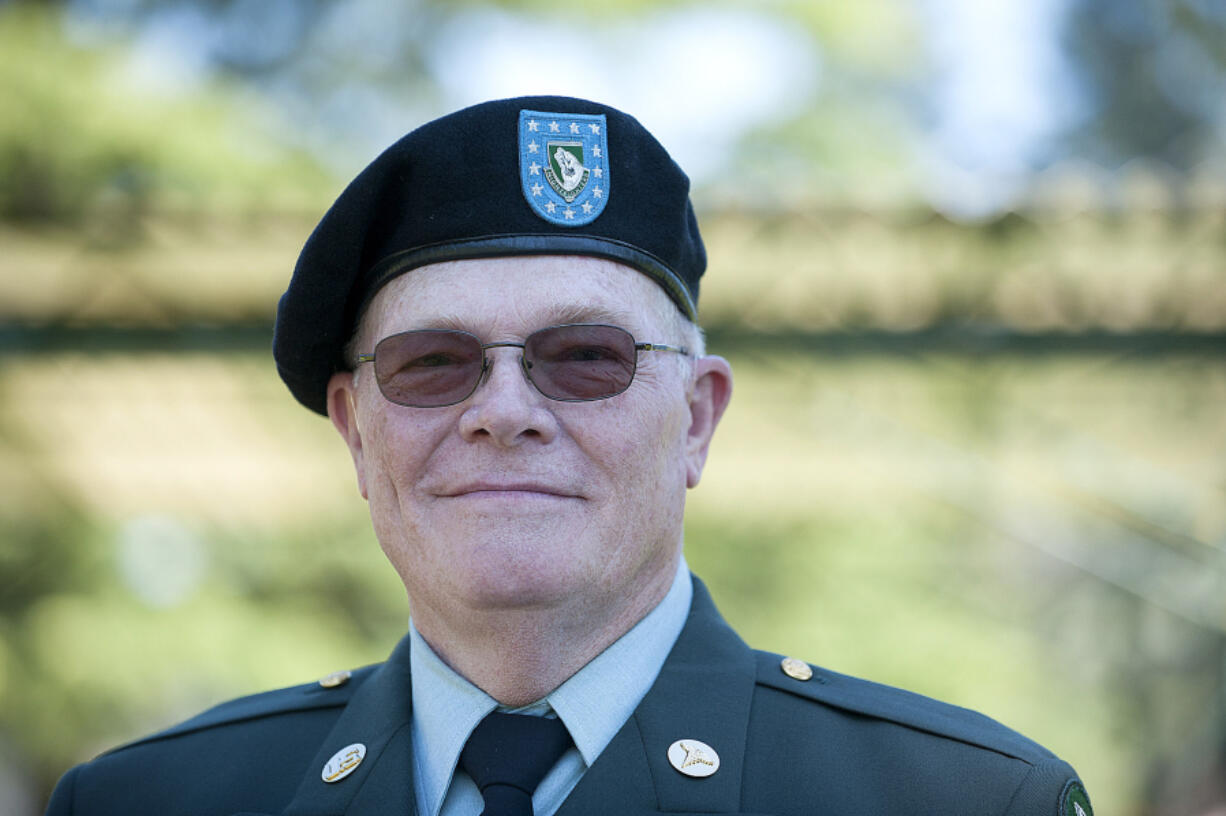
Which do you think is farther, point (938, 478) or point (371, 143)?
point (371, 143)

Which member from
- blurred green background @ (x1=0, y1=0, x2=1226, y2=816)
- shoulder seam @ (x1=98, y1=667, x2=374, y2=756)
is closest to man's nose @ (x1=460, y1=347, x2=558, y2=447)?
shoulder seam @ (x1=98, y1=667, x2=374, y2=756)

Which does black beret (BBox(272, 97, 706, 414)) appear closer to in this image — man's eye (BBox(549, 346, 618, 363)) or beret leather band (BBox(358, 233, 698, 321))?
beret leather band (BBox(358, 233, 698, 321))

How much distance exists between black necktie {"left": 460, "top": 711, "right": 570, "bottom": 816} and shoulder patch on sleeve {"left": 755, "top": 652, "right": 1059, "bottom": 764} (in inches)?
14.6

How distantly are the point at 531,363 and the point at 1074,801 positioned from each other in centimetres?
101

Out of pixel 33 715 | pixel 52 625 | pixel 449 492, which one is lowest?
pixel 33 715

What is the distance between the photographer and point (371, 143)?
25.3 ft

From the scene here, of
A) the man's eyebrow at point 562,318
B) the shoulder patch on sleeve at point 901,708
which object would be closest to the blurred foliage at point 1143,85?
the shoulder patch on sleeve at point 901,708

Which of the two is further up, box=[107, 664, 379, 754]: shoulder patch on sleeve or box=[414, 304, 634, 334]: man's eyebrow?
box=[414, 304, 634, 334]: man's eyebrow

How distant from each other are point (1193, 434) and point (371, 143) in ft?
16.8

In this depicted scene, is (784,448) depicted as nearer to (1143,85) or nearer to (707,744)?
(707,744)

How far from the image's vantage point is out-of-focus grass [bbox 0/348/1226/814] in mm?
6094

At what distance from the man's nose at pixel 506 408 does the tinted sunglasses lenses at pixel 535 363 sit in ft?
0.04

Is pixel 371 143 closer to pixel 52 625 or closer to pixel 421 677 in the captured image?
pixel 52 625

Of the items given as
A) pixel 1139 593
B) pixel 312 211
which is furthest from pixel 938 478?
pixel 312 211
